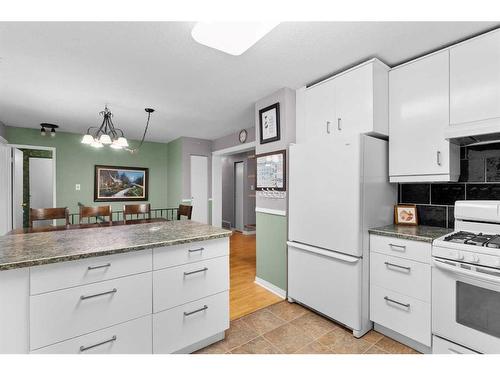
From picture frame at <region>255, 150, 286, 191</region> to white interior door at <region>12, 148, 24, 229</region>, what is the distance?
4454mm

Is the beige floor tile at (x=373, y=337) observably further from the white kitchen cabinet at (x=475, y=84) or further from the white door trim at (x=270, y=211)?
the white kitchen cabinet at (x=475, y=84)

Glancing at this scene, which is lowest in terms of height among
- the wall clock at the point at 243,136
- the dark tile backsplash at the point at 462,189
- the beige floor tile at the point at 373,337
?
the beige floor tile at the point at 373,337

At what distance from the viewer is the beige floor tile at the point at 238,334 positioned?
1763 mm

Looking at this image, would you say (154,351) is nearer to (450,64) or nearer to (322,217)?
(322,217)

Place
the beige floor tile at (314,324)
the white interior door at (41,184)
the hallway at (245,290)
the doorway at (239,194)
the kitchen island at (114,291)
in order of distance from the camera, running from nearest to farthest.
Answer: the kitchen island at (114,291)
the beige floor tile at (314,324)
the hallway at (245,290)
the white interior door at (41,184)
the doorway at (239,194)

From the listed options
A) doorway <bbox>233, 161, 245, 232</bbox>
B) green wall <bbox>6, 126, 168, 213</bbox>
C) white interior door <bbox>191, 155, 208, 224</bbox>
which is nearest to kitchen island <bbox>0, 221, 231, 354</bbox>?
white interior door <bbox>191, 155, 208, 224</bbox>

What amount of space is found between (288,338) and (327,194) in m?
1.18

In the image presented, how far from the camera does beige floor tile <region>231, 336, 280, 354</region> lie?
5.53 ft

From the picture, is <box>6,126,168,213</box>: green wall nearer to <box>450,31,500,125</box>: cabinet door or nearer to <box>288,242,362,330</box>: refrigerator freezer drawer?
<box>288,242,362,330</box>: refrigerator freezer drawer

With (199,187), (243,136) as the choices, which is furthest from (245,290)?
(199,187)

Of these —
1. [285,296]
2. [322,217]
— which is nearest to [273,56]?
[322,217]

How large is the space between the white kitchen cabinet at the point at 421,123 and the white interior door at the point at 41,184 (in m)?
5.64

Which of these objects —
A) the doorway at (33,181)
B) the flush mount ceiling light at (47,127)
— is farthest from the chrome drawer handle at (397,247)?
the doorway at (33,181)
